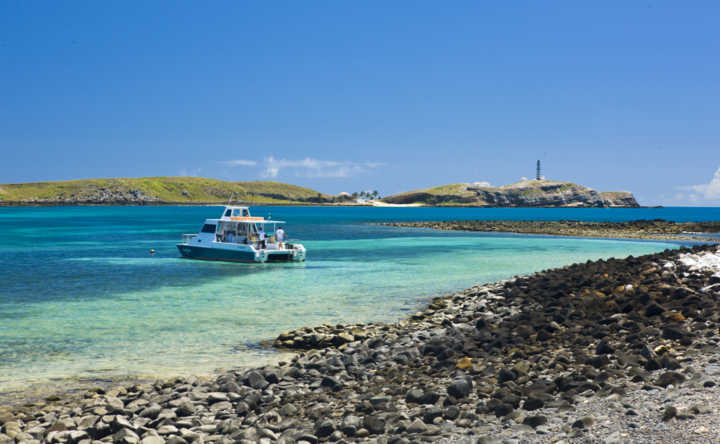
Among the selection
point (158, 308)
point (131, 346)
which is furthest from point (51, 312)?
point (131, 346)

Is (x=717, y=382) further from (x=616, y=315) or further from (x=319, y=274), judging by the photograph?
(x=319, y=274)

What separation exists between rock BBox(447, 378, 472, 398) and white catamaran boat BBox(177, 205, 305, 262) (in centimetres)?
3315

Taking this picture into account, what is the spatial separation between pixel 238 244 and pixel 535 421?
3646cm

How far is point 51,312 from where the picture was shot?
23.2 m

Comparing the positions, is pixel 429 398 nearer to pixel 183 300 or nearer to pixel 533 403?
pixel 533 403

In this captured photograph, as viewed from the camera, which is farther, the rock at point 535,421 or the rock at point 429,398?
the rock at point 429,398

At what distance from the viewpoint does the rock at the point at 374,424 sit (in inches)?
358

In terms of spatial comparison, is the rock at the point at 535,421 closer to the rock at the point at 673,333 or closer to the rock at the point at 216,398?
the rock at the point at 216,398

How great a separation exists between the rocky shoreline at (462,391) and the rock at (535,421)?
0.02 metres

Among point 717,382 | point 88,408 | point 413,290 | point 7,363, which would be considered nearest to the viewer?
point 717,382

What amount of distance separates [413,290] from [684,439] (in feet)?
71.2

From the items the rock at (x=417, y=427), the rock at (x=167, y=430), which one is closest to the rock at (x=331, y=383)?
the rock at (x=417, y=427)

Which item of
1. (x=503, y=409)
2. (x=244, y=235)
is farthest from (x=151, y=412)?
(x=244, y=235)

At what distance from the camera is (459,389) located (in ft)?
34.0
